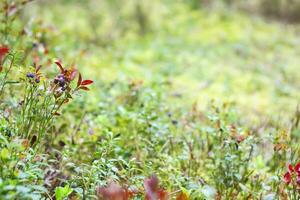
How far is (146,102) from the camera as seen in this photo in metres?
2.68

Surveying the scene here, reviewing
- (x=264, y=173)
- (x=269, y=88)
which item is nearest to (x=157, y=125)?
(x=264, y=173)

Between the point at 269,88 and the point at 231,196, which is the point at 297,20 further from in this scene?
the point at 231,196

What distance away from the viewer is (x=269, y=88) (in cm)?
538

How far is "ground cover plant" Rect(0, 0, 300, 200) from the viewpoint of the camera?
1.71m

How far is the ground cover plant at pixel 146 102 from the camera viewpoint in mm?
1712

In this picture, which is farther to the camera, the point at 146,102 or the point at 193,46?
the point at 193,46

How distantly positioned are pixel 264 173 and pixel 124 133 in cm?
82

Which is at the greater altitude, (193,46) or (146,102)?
(146,102)

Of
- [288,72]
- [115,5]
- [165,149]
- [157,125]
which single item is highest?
[115,5]

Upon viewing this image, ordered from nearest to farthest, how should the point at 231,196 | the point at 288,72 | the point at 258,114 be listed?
the point at 231,196 → the point at 258,114 → the point at 288,72

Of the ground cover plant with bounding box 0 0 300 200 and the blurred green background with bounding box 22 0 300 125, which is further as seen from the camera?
the blurred green background with bounding box 22 0 300 125

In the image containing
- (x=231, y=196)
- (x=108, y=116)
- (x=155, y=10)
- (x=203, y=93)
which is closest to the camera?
(x=231, y=196)

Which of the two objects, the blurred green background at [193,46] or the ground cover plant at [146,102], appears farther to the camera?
the blurred green background at [193,46]

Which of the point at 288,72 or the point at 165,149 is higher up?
the point at 165,149
